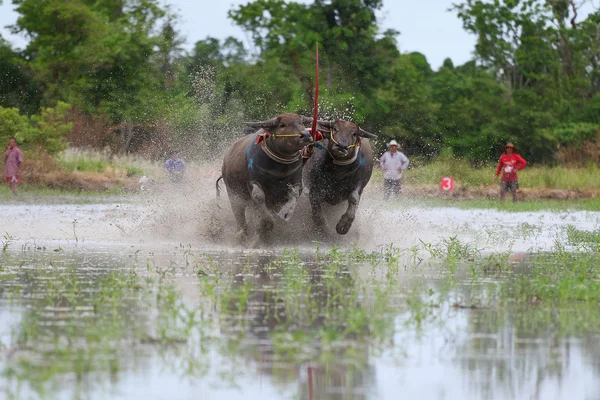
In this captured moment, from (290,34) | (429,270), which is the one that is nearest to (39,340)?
(429,270)

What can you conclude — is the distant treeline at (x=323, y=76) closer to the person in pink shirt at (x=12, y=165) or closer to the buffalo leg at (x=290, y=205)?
the person in pink shirt at (x=12, y=165)

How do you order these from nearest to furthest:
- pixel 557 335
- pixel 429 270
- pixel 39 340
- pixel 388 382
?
pixel 388 382 → pixel 39 340 → pixel 557 335 → pixel 429 270

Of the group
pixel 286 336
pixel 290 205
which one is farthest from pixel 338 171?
pixel 286 336

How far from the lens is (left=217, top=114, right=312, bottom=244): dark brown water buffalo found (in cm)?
1442

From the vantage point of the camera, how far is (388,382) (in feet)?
20.6

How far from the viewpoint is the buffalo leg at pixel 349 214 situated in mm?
15391

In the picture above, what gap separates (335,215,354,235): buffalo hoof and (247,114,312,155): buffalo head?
1360 millimetres

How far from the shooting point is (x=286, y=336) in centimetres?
730

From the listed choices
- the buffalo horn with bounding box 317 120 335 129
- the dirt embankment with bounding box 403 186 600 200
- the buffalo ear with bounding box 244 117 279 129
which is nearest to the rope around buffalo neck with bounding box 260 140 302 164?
the buffalo ear with bounding box 244 117 279 129

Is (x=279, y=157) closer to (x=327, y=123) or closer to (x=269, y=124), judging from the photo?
(x=269, y=124)

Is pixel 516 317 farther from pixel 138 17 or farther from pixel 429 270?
pixel 138 17

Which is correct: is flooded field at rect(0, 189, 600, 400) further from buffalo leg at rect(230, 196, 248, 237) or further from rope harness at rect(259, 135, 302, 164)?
buffalo leg at rect(230, 196, 248, 237)

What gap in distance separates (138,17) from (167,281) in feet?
186

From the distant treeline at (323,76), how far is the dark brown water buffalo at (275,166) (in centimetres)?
3528
